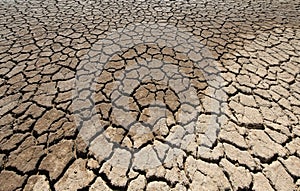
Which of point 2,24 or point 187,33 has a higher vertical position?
point 187,33

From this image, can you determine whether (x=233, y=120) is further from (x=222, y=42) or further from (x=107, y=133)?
(x=222, y=42)

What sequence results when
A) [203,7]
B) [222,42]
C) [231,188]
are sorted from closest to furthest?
[231,188], [222,42], [203,7]

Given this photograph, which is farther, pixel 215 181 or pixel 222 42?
pixel 222 42

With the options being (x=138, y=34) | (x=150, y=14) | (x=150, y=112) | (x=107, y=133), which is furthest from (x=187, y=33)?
(x=107, y=133)

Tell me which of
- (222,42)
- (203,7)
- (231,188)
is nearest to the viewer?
(231,188)

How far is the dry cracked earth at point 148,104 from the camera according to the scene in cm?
146

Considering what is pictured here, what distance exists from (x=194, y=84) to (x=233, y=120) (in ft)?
1.77

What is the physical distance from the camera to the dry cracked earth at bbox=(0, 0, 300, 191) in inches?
57.5

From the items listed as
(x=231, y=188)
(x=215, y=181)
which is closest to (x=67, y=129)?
(x=215, y=181)

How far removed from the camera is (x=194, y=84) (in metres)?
2.16

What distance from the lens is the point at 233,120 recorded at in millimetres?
1829

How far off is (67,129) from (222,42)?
7.18 feet

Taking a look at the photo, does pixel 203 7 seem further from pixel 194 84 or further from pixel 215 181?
pixel 215 181

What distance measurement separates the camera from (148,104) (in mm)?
1939
